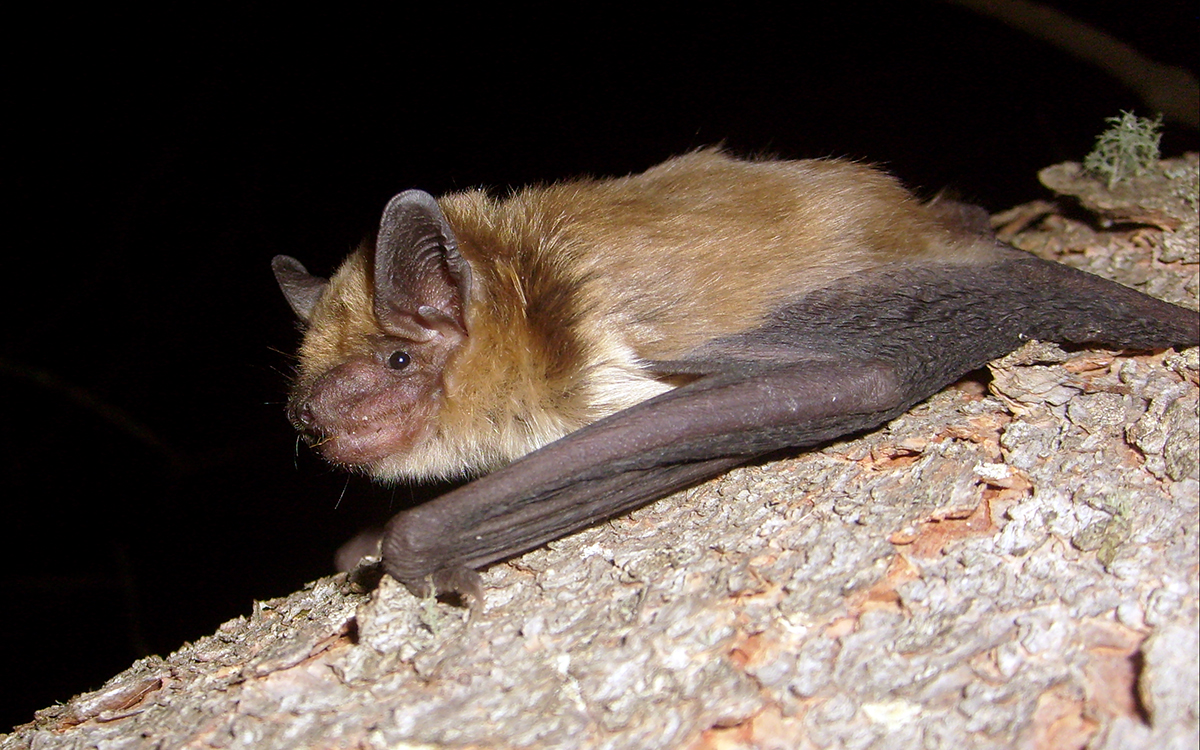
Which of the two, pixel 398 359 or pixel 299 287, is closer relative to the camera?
pixel 398 359

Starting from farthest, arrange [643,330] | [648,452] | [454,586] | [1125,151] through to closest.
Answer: [1125,151], [643,330], [648,452], [454,586]

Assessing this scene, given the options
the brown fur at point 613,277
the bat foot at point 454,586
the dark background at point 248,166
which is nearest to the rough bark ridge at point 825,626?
the bat foot at point 454,586

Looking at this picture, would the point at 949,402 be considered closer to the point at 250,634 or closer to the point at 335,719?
the point at 335,719

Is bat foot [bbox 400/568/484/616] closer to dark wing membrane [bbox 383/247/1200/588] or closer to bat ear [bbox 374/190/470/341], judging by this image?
dark wing membrane [bbox 383/247/1200/588]

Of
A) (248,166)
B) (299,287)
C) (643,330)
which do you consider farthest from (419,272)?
(248,166)

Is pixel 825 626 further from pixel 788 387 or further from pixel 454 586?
pixel 454 586

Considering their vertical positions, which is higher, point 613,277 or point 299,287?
point 299,287
